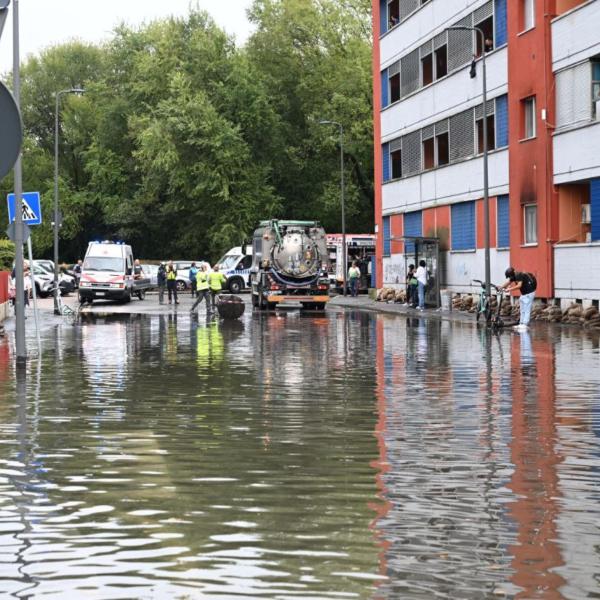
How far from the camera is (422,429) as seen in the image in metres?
12.7

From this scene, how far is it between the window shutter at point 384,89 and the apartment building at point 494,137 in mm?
126

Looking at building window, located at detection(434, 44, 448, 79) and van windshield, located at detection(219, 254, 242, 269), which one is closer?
building window, located at detection(434, 44, 448, 79)

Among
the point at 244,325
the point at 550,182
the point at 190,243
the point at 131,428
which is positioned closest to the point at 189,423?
the point at 131,428

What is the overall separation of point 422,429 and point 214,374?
7436 millimetres

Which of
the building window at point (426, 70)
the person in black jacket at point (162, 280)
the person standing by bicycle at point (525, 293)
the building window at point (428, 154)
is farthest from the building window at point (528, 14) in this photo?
the person in black jacket at point (162, 280)

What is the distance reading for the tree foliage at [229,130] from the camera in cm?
7469

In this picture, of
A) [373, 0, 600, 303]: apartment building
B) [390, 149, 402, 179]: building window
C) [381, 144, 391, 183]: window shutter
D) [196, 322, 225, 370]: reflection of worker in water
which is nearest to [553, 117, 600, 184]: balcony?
[373, 0, 600, 303]: apartment building

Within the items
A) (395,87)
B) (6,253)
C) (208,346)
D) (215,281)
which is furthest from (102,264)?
(208,346)

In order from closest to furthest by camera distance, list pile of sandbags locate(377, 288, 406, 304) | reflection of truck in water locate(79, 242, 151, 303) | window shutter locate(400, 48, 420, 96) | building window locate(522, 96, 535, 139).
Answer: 1. building window locate(522, 96, 535, 139)
2. window shutter locate(400, 48, 420, 96)
3. pile of sandbags locate(377, 288, 406, 304)
4. reflection of truck in water locate(79, 242, 151, 303)

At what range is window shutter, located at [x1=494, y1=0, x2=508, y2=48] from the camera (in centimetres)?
4488

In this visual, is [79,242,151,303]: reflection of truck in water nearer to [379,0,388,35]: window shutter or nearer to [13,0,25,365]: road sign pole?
[379,0,388,35]: window shutter

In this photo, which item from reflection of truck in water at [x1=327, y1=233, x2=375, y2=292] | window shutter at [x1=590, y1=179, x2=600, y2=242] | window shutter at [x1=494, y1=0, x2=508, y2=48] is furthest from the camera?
reflection of truck in water at [x1=327, y1=233, x2=375, y2=292]

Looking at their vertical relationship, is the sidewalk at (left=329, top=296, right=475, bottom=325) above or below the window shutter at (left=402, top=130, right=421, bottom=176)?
below

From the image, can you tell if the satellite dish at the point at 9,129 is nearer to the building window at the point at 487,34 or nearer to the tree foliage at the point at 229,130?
the building window at the point at 487,34
